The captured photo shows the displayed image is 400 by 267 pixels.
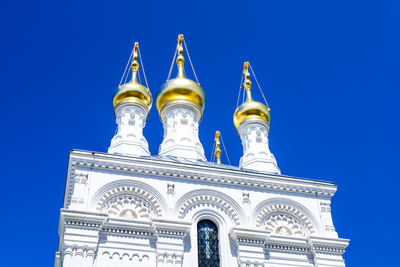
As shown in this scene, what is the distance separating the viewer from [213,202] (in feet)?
48.3

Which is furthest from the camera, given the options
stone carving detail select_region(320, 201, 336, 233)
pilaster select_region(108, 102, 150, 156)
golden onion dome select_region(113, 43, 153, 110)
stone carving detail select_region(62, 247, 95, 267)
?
golden onion dome select_region(113, 43, 153, 110)

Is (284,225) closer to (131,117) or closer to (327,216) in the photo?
(327,216)

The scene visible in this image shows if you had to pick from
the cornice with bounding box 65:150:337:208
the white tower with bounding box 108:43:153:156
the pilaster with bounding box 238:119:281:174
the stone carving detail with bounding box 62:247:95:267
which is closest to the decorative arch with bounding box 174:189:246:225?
the cornice with bounding box 65:150:337:208

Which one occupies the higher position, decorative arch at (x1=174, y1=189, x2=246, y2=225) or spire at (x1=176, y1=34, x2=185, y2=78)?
spire at (x1=176, y1=34, x2=185, y2=78)

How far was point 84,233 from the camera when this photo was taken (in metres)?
12.9

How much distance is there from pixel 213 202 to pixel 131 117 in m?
5.42

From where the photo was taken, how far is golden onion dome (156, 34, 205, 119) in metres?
19.3

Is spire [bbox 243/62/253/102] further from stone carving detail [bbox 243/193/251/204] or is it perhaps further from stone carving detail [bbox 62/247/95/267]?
stone carving detail [bbox 62/247/95/267]

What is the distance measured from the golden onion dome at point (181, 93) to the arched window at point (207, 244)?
19.3 ft

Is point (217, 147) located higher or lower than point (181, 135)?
higher

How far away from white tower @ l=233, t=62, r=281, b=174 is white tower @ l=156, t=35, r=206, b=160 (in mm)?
1620

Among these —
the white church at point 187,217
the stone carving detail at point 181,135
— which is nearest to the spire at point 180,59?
the stone carving detail at point 181,135

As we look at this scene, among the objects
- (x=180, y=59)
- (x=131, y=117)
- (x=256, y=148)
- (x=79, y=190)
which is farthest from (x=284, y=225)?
(x=180, y=59)

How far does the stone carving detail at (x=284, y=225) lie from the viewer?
14914mm
